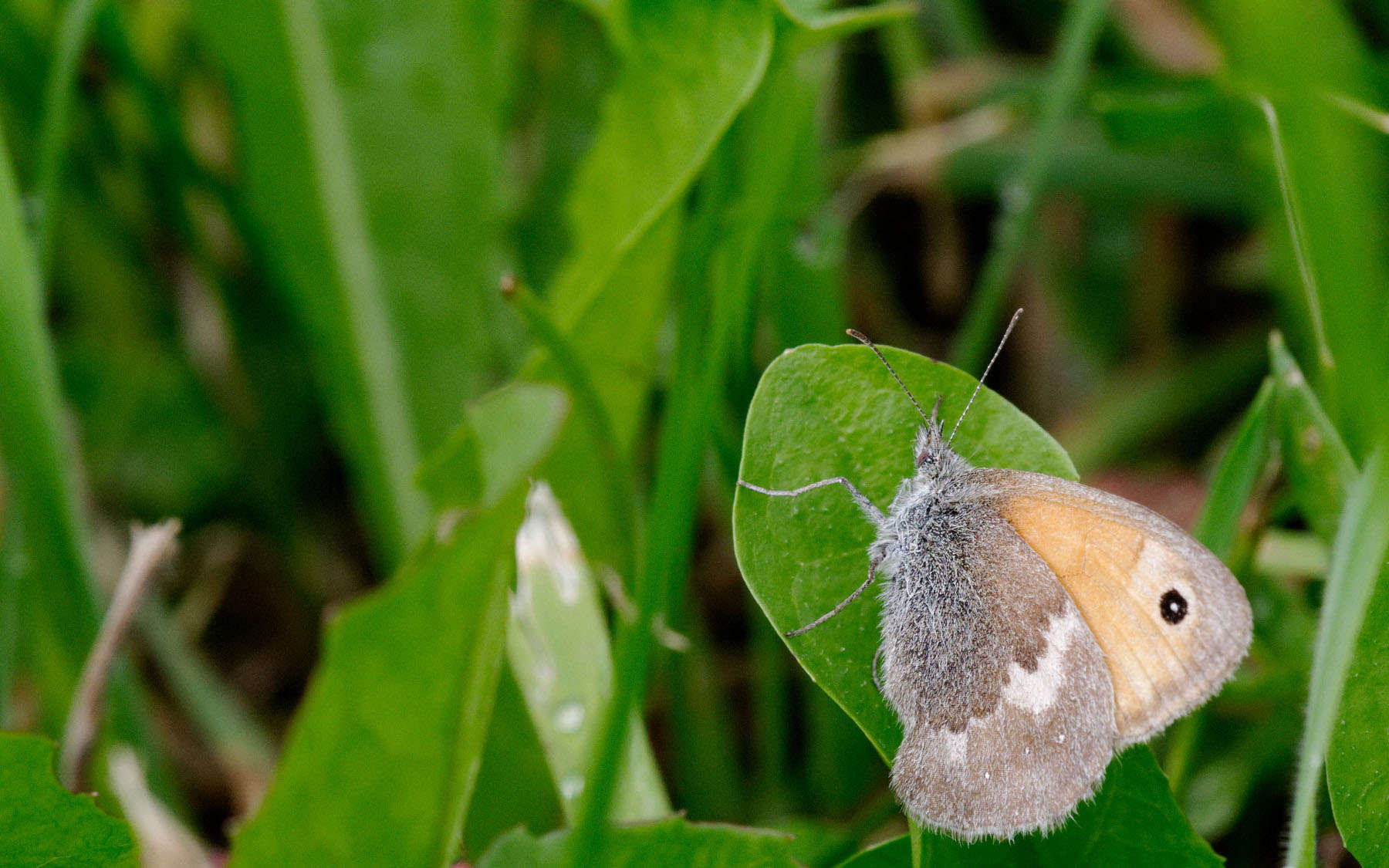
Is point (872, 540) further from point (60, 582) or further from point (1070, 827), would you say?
point (60, 582)

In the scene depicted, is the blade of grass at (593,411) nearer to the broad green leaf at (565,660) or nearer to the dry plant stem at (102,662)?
the broad green leaf at (565,660)

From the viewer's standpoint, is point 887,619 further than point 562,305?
No

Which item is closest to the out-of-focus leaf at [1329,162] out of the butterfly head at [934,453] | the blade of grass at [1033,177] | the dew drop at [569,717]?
the butterfly head at [934,453]

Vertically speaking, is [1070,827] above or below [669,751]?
above

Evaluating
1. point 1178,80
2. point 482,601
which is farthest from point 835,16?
point 1178,80

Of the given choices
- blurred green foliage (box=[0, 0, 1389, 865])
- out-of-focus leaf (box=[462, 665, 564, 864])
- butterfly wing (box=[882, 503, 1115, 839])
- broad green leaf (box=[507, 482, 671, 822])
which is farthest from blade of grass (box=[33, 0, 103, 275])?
butterfly wing (box=[882, 503, 1115, 839])

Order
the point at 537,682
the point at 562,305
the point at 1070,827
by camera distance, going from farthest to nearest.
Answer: the point at 562,305 < the point at 537,682 < the point at 1070,827
